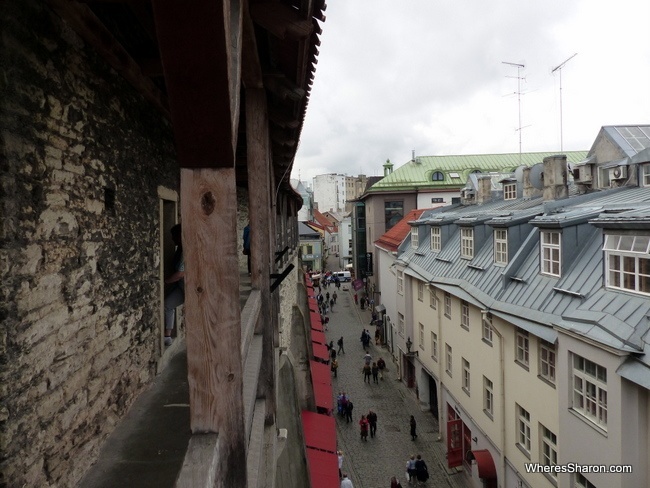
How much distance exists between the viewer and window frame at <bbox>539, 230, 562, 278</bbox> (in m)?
10.5

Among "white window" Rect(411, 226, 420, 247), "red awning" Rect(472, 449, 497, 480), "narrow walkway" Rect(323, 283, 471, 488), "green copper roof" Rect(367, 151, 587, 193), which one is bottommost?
"narrow walkway" Rect(323, 283, 471, 488)

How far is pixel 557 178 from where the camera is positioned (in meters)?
16.3

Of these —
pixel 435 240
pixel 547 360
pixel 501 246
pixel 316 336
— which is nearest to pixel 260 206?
pixel 547 360

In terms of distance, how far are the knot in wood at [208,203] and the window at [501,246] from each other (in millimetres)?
11906

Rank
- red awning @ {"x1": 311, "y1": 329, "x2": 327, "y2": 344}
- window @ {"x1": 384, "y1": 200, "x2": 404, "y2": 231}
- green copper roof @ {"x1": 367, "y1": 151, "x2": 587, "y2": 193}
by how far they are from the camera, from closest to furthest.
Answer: red awning @ {"x1": 311, "y1": 329, "x2": 327, "y2": 344} < window @ {"x1": 384, "y1": 200, "x2": 404, "y2": 231} < green copper roof @ {"x1": 367, "y1": 151, "x2": 587, "y2": 193}

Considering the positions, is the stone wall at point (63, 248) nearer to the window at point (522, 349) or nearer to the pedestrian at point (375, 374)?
the window at point (522, 349)

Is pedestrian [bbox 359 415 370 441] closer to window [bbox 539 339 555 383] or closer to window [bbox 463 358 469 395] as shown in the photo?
window [bbox 463 358 469 395]

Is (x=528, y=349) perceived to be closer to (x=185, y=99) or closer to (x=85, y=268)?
(x=85, y=268)

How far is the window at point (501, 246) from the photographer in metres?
13.3

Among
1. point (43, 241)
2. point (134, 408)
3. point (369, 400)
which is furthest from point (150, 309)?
point (369, 400)

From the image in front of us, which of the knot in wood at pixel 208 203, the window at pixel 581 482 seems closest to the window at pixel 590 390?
the window at pixel 581 482

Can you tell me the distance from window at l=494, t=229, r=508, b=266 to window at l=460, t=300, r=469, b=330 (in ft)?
6.62

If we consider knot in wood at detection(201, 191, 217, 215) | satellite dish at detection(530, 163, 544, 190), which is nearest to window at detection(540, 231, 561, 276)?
satellite dish at detection(530, 163, 544, 190)

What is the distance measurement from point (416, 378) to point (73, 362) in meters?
18.8
